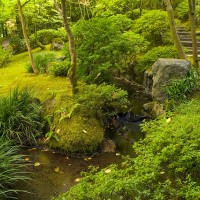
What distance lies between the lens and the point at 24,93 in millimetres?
7801

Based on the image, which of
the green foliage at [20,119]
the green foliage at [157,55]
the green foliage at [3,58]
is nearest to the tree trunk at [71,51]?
the green foliage at [20,119]

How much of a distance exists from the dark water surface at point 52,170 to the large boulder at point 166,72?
2.63 meters

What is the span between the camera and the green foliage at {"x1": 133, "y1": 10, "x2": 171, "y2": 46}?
11.7 m

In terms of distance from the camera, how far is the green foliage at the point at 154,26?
459 inches

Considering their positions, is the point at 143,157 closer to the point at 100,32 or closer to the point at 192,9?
the point at 100,32

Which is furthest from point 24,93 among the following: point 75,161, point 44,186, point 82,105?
point 44,186

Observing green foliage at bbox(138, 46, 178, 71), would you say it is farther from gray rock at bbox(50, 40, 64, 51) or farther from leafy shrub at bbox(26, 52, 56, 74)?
gray rock at bbox(50, 40, 64, 51)

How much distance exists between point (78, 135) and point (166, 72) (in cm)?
328

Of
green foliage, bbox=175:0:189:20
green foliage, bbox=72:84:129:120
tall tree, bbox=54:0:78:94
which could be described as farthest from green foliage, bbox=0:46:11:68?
green foliage, bbox=175:0:189:20

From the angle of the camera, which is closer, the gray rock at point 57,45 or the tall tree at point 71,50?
the tall tree at point 71,50

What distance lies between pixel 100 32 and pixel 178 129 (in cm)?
531

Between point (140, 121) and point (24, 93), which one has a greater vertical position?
point (24, 93)

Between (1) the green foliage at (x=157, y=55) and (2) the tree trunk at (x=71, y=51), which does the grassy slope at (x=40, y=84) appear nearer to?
(2) the tree trunk at (x=71, y=51)

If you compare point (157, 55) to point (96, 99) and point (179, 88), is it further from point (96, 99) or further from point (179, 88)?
point (96, 99)
